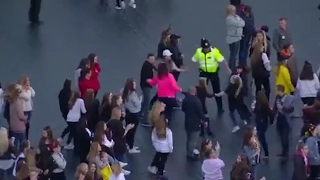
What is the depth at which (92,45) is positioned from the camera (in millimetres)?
24172

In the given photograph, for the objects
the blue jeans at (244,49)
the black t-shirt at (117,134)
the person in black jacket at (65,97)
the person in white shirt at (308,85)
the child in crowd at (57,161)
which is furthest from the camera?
the blue jeans at (244,49)

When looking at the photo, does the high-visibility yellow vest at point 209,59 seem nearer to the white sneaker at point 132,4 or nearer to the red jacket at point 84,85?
the red jacket at point 84,85

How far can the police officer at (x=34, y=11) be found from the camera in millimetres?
25078

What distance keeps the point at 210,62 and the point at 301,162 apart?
4401mm

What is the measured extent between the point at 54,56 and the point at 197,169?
6688 millimetres

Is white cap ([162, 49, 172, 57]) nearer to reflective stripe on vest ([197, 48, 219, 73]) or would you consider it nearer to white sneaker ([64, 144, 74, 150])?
reflective stripe on vest ([197, 48, 219, 73])

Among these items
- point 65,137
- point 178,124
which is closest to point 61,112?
point 65,137

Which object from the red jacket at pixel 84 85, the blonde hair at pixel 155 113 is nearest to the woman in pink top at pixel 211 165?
the blonde hair at pixel 155 113

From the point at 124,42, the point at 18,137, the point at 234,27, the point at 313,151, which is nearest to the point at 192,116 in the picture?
the point at 313,151

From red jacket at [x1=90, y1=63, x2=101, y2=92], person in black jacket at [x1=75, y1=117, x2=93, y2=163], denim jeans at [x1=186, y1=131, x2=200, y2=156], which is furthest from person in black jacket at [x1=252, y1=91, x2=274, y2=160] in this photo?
red jacket at [x1=90, y1=63, x2=101, y2=92]

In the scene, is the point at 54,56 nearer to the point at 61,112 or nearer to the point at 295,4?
the point at 61,112

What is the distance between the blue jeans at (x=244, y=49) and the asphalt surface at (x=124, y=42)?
1.84 feet

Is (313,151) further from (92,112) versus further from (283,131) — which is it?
(92,112)

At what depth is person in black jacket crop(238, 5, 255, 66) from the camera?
2206 centimetres
